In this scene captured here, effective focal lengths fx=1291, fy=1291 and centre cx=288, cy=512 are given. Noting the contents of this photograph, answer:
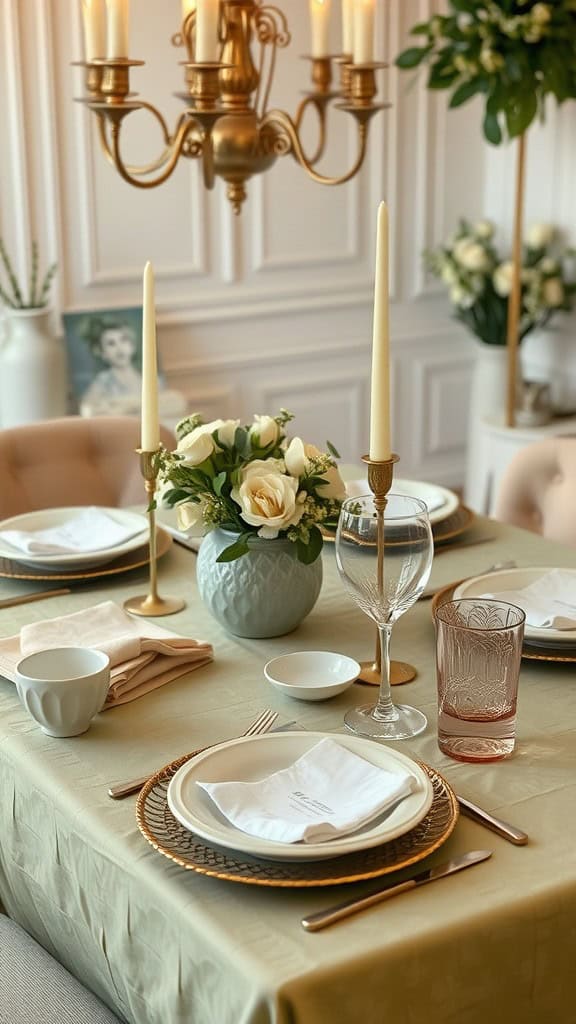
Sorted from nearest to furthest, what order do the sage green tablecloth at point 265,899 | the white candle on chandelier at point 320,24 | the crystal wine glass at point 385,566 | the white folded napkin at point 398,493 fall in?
1. the sage green tablecloth at point 265,899
2. the crystal wine glass at point 385,566
3. the white folded napkin at point 398,493
4. the white candle on chandelier at point 320,24

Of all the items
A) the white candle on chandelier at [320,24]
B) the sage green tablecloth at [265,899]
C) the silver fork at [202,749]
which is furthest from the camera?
the white candle on chandelier at [320,24]

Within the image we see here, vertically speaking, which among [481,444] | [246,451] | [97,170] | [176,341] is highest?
[97,170]

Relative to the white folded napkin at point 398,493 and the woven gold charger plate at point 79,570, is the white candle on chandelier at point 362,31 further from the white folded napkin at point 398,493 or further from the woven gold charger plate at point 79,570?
the woven gold charger plate at point 79,570

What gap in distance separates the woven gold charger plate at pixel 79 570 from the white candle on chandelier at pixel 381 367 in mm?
641

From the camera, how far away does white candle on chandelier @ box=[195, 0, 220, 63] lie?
180 cm

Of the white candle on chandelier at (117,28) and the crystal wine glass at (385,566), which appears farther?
the white candle on chandelier at (117,28)

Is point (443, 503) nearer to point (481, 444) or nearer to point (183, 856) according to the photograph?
point (183, 856)

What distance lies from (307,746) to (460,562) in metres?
0.70

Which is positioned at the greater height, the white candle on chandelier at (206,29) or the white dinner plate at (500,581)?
the white candle on chandelier at (206,29)

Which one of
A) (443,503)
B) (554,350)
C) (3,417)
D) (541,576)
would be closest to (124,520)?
(443,503)

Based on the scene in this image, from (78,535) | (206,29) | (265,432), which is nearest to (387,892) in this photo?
(265,432)

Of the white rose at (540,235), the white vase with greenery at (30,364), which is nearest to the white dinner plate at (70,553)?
the white vase with greenery at (30,364)

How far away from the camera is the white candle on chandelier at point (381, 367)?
4.26ft

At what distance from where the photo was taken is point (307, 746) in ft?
4.21
